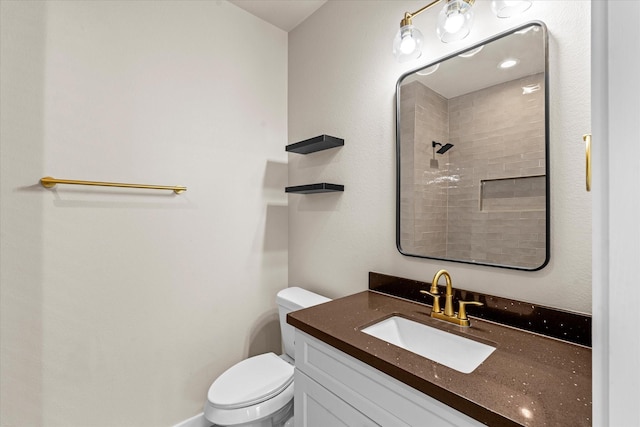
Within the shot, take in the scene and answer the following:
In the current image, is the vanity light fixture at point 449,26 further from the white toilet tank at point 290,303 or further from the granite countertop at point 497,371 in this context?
the white toilet tank at point 290,303

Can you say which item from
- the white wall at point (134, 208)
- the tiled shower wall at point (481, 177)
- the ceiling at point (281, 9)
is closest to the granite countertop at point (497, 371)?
the tiled shower wall at point (481, 177)

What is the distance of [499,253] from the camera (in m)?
1.08

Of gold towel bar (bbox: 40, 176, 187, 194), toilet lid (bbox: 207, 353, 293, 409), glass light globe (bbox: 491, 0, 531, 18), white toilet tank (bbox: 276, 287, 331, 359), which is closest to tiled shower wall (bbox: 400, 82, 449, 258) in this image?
glass light globe (bbox: 491, 0, 531, 18)

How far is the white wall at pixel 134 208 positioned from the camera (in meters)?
1.20

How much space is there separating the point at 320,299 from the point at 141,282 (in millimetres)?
930

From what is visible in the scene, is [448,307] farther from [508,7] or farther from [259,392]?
[508,7]

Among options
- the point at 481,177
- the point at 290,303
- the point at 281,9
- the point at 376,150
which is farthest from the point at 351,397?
the point at 281,9

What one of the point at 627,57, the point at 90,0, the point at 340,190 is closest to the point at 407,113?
the point at 340,190

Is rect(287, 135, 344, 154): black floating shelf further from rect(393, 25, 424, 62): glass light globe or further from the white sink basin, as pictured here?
the white sink basin

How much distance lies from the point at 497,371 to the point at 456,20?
1.15m

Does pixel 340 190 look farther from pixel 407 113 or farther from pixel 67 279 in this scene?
pixel 67 279

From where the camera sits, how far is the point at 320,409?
39.5 inches

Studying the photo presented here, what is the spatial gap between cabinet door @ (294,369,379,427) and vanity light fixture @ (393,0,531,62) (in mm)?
1338

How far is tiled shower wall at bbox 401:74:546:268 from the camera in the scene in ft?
3.28
